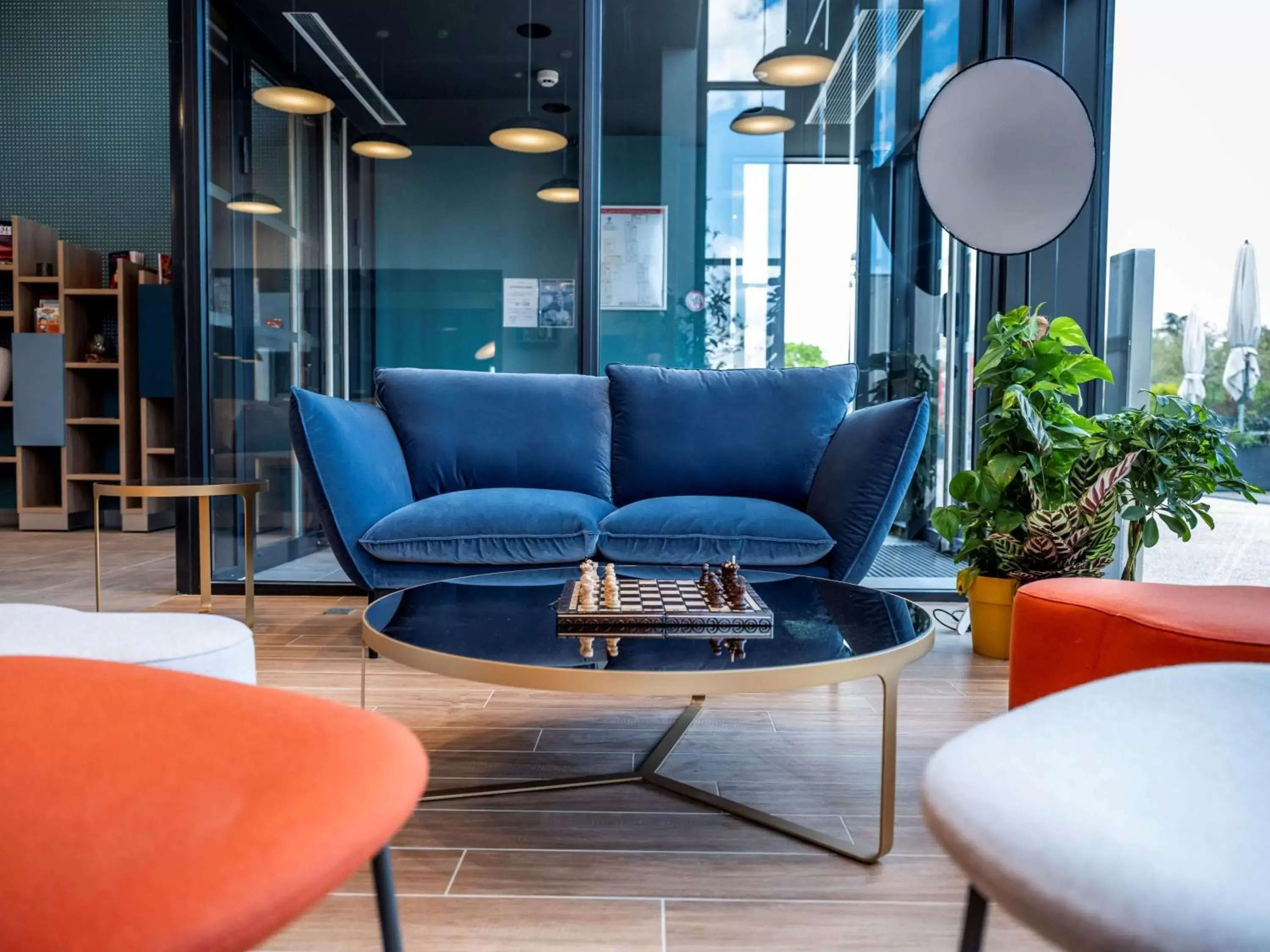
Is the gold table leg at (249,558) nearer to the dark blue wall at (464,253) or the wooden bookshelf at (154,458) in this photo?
the dark blue wall at (464,253)

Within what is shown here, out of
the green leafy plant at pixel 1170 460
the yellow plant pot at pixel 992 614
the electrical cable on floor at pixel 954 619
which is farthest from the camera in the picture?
the electrical cable on floor at pixel 954 619

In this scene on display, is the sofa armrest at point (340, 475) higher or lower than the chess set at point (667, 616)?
higher

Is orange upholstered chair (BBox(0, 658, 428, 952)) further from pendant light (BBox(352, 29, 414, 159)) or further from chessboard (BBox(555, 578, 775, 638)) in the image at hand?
pendant light (BBox(352, 29, 414, 159))

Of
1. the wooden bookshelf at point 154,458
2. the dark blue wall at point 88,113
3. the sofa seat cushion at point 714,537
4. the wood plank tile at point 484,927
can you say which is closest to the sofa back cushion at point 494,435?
the sofa seat cushion at point 714,537

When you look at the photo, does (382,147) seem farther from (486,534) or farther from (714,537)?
(714,537)

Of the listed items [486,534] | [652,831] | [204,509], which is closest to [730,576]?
[652,831]

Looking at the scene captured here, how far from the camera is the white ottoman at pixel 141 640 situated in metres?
1.08

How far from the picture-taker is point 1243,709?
0.76 m

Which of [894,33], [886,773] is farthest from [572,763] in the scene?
[894,33]

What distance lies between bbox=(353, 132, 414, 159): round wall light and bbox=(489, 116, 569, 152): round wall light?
360 mm

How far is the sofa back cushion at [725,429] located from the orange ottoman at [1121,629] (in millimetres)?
1204

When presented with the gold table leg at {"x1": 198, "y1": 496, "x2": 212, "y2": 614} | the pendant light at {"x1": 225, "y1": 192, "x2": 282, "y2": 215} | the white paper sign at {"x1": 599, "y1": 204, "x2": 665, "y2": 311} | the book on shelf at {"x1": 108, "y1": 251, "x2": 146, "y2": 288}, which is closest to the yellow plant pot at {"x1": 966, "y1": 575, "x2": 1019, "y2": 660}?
the white paper sign at {"x1": 599, "y1": 204, "x2": 665, "y2": 311}

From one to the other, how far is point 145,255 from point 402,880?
6.03m

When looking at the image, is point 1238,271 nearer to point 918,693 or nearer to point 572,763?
point 918,693
